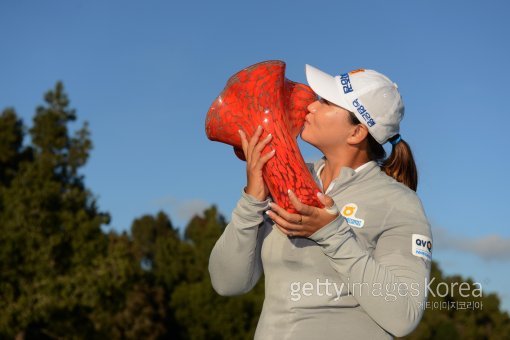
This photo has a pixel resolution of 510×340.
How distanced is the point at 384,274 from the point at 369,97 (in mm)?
978

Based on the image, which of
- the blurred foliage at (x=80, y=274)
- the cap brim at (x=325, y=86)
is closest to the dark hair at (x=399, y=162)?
the cap brim at (x=325, y=86)

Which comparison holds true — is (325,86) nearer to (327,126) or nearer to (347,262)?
(327,126)

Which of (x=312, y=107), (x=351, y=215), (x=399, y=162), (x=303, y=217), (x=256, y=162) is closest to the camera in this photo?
(x=303, y=217)

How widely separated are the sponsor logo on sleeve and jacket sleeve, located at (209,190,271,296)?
0.78m

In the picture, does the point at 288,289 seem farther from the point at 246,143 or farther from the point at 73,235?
the point at 73,235

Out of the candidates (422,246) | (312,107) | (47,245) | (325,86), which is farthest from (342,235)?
(47,245)

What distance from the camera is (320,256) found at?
14.3ft

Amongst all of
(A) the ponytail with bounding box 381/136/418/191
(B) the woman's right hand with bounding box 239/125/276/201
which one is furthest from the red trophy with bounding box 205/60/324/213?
(A) the ponytail with bounding box 381/136/418/191

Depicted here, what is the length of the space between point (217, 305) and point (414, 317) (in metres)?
46.4

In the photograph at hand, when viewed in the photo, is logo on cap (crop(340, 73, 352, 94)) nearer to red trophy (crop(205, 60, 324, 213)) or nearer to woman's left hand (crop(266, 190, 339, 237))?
red trophy (crop(205, 60, 324, 213))

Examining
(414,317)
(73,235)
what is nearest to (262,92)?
(414,317)

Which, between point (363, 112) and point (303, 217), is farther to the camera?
point (363, 112)

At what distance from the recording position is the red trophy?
4133 mm

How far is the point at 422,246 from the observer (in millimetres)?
4320
